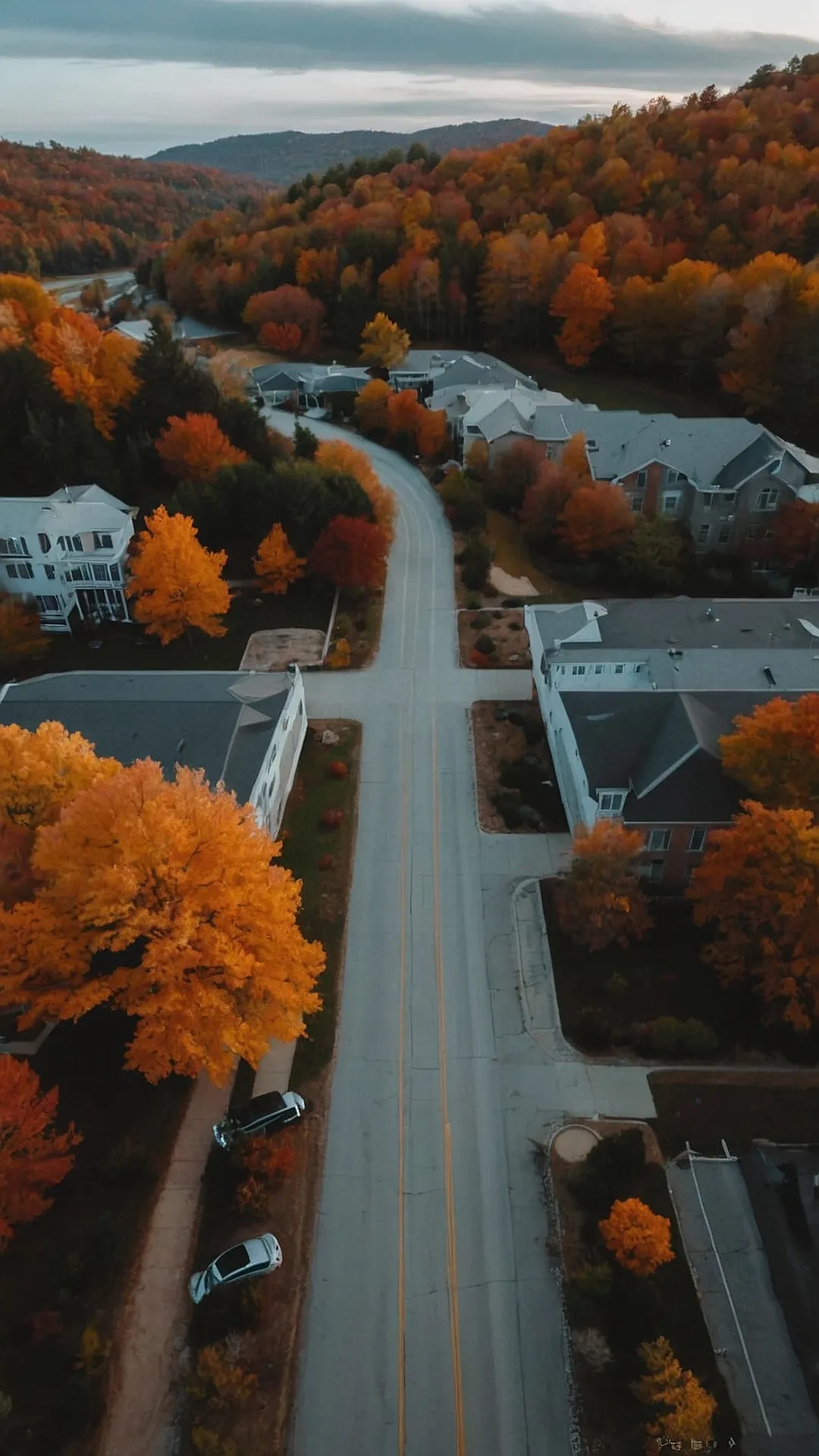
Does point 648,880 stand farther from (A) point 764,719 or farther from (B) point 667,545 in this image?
(B) point 667,545

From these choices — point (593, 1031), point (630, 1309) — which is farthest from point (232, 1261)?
point (593, 1031)

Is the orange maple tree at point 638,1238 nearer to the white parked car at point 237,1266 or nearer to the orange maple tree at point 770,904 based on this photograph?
the orange maple tree at point 770,904

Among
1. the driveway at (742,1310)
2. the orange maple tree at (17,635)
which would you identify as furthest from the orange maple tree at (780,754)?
the orange maple tree at (17,635)

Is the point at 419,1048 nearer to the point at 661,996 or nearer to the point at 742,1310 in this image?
the point at 661,996

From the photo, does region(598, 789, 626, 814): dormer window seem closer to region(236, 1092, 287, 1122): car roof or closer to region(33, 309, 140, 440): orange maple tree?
region(236, 1092, 287, 1122): car roof

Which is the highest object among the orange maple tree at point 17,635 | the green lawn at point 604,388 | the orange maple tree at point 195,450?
the green lawn at point 604,388

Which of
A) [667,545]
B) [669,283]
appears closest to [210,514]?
[667,545]
